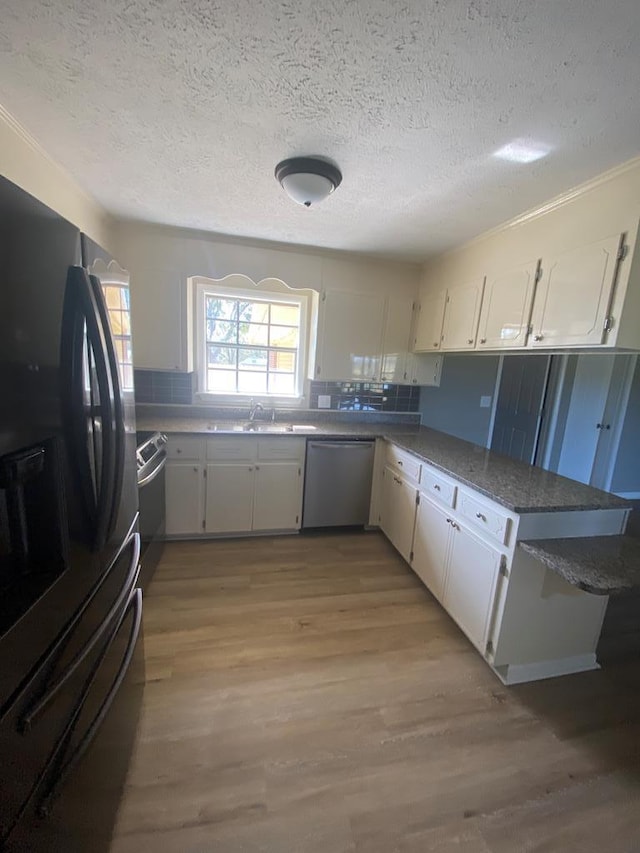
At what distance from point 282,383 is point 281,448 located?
84cm

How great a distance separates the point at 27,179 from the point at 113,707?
2.20 metres

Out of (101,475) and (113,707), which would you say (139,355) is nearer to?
(101,475)

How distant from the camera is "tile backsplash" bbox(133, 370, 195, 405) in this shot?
Result: 305 cm

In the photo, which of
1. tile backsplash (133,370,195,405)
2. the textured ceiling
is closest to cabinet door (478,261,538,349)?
the textured ceiling

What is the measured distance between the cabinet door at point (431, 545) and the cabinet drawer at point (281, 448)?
103 cm

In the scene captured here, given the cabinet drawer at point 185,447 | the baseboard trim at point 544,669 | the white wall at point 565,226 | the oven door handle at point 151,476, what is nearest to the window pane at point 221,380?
the cabinet drawer at point 185,447

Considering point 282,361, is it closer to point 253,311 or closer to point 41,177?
point 253,311

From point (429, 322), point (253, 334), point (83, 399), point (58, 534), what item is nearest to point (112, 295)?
point (83, 399)

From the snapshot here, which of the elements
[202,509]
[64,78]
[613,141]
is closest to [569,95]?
[613,141]

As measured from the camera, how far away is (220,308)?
3.23m

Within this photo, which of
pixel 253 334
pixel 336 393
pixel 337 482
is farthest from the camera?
pixel 336 393

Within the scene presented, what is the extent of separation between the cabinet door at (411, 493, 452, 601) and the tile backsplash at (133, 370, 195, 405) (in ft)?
7.08

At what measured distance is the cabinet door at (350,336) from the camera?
3150 mm

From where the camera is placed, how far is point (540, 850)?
1.12 m
